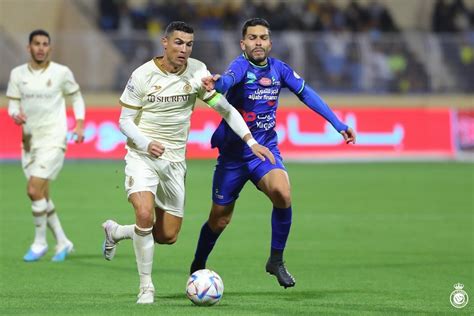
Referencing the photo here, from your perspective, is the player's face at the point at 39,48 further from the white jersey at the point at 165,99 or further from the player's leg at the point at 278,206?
the player's leg at the point at 278,206

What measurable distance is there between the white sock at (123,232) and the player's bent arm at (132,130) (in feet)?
2.42

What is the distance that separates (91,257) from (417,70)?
1690cm

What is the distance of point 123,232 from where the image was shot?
31.0 feet

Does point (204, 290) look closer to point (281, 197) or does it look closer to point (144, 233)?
point (144, 233)

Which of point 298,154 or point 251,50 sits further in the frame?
point 298,154

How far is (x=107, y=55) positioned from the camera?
26.3 meters

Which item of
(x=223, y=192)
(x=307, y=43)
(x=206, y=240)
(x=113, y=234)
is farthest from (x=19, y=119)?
(x=307, y=43)

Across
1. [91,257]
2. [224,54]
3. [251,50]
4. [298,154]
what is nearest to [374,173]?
[298,154]

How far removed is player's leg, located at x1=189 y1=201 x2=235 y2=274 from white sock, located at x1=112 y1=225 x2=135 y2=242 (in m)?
0.87

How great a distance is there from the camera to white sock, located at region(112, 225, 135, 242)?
934cm

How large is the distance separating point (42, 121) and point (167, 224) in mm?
3464

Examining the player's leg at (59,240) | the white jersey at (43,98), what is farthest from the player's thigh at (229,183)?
the white jersey at (43,98)

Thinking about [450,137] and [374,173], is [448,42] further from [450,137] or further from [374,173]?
[374,173]
